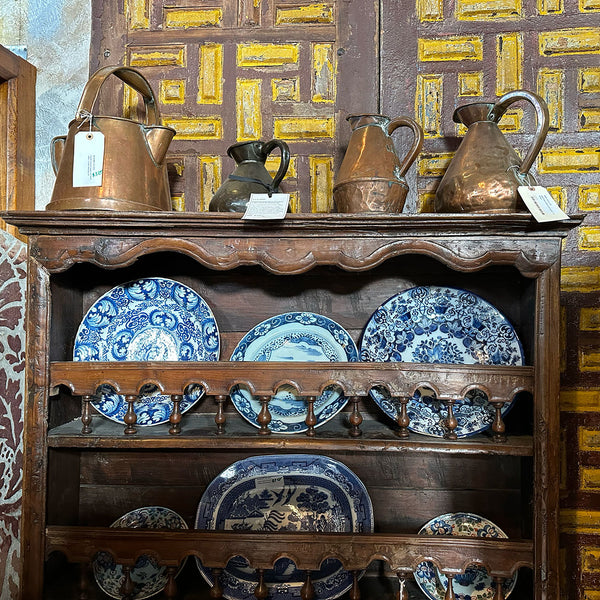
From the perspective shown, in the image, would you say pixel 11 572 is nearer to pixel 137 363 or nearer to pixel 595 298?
pixel 137 363

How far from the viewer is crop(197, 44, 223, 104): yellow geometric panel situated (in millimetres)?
1436

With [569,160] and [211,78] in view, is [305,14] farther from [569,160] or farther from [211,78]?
[569,160]

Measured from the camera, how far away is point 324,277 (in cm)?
138

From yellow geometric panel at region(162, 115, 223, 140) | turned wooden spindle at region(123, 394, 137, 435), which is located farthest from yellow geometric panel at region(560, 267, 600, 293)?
turned wooden spindle at region(123, 394, 137, 435)

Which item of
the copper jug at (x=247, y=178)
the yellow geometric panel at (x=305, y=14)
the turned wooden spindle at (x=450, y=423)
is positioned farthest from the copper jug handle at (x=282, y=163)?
the turned wooden spindle at (x=450, y=423)

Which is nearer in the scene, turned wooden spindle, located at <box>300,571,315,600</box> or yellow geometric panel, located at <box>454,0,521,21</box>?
turned wooden spindle, located at <box>300,571,315,600</box>

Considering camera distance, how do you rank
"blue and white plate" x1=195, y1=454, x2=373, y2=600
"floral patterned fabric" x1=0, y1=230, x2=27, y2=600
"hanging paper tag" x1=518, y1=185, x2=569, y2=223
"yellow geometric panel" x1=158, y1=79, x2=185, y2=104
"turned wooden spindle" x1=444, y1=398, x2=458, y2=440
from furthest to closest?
"yellow geometric panel" x1=158, y1=79, x2=185, y2=104 → "floral patterned fabric" x1=0, y1=230, x2=27, y2=600 → "blue and white plate" x1=195, y1=454, x2=373, y2=600 → "turned wooden spindle" x1=444, y1=398, x2=458, y2=440 → "hanging paper tag" x1=518, y1=185, x2=569, y2=223

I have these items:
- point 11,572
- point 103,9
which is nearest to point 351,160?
point 103,9

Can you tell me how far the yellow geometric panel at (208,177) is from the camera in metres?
1.43

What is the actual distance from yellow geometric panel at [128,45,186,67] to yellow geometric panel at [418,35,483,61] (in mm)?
607

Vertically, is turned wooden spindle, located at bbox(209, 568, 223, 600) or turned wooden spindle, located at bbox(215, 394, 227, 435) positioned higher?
turned wooden spindle, located at bbox(215, 394, 227, 435)

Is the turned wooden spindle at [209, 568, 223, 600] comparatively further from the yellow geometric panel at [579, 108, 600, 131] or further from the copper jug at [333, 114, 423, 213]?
the yellow geometric panel at [579, 108, 600, 131]

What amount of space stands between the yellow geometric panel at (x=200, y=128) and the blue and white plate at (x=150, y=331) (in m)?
0.40

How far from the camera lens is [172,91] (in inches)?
56.9
